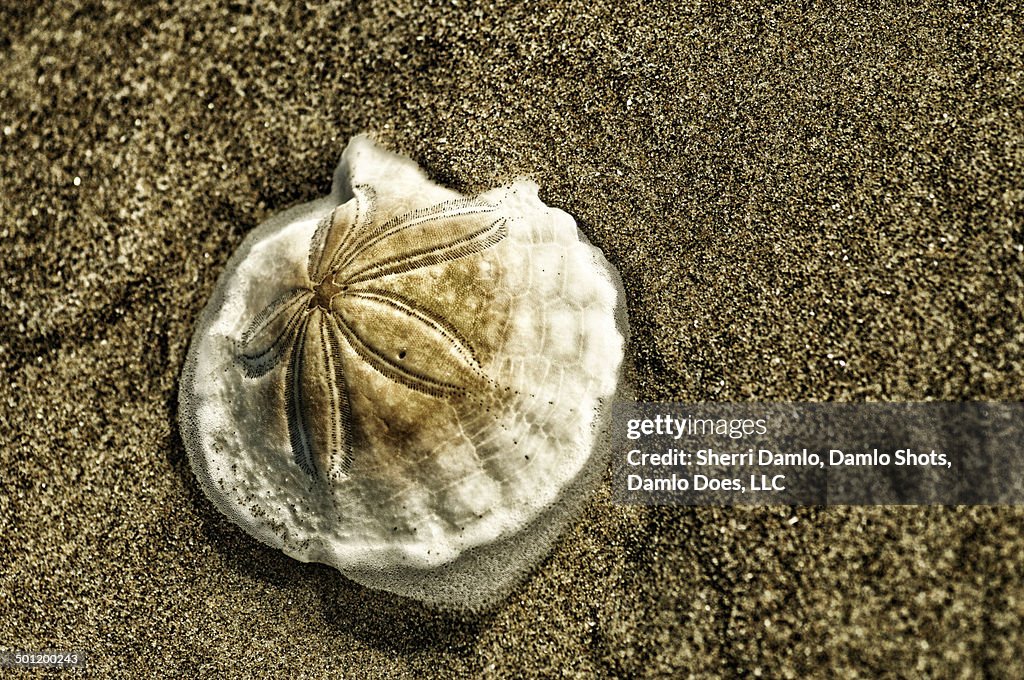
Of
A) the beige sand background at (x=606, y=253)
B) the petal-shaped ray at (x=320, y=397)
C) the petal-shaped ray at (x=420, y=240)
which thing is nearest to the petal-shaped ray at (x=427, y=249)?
the petal-shaped ray at (x=420, y=240)

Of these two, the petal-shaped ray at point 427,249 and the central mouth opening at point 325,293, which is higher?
the petal-shaped ray at point 427,249

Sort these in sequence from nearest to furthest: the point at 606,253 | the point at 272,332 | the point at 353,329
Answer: the point at 353,329 < the point at 272,332 < the point at 606,253

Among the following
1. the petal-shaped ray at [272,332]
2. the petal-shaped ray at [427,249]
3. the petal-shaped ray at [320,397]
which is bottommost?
the petal-shaped ray at [320,397]

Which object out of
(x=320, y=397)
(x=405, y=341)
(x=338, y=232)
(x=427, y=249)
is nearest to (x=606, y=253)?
(x=427, y=249)

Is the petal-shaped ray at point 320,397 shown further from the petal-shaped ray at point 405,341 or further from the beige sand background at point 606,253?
the beige sand background at point 606,253

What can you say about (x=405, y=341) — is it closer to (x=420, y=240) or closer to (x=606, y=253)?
(x=420, y=240)
